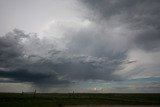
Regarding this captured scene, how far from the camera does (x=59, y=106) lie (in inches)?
2041

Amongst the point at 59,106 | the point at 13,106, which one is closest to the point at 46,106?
the point at 59,106

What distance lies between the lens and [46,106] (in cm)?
4978

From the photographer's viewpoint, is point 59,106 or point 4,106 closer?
point 4,106

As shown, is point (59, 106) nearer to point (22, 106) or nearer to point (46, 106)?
point (46, 106)

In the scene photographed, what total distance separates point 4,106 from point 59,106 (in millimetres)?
12727

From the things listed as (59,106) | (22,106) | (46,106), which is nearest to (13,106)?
(22,106)

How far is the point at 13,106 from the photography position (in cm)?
4744

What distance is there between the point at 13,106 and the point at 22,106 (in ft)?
6.59

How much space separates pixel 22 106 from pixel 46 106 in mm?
5551

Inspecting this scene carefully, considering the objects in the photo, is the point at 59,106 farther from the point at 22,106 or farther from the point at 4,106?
the point at 4,106

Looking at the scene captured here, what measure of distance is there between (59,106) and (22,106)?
9.07m

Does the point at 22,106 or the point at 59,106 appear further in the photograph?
the point at 59,106

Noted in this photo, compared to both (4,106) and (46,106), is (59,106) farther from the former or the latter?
(4,106)

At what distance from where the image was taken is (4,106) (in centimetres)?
4750
